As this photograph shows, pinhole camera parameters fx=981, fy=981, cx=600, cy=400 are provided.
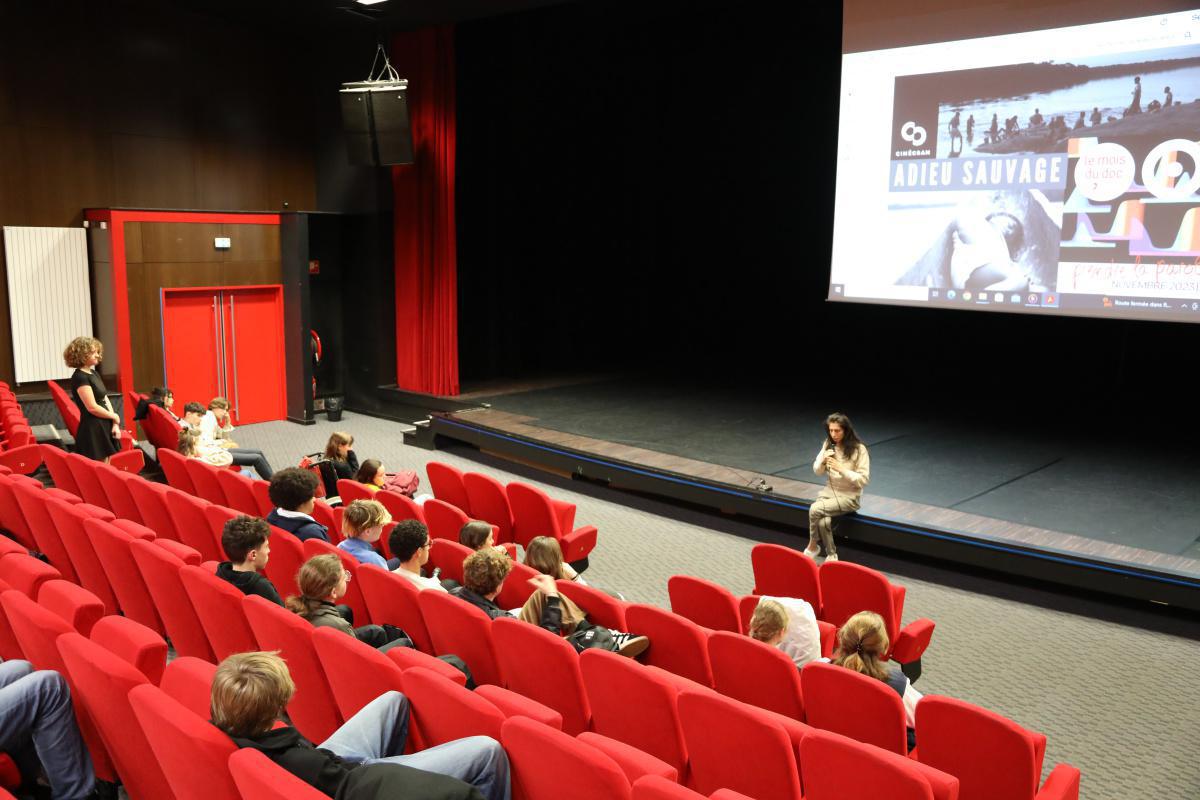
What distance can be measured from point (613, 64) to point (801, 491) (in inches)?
319

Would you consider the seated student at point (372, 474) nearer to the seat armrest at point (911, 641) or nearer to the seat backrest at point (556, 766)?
the seat armrest at point (911, 641)

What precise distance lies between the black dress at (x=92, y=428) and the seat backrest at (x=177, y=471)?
0.86m

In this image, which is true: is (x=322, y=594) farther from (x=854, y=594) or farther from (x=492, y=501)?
(x=492, y=501)

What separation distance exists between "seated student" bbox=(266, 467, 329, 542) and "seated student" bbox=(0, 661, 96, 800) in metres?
1.98

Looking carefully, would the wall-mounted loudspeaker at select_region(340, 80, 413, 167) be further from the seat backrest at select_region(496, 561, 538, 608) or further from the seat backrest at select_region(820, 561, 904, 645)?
the seat backrest at select_region(820, 561, 904, 645)

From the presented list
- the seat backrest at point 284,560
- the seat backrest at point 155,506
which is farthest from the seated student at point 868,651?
the seat backrest at point 155,506

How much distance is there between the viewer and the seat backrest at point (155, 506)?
5.53 metres

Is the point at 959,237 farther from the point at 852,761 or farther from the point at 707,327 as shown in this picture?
the point at 707,327

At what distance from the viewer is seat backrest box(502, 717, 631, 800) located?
2.45 m

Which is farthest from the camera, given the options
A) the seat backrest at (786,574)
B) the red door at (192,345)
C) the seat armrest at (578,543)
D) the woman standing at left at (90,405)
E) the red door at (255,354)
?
the red door at (255,354)

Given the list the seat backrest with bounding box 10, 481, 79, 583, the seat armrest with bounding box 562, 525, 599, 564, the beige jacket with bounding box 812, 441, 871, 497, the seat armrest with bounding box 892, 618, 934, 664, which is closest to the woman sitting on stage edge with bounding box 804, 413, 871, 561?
the beige jacket with bounding box 812, 441, 871, 497

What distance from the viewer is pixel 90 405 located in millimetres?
7250

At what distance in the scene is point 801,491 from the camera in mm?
7441

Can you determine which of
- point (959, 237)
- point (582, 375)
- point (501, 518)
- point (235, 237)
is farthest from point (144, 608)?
point (582, 375)
